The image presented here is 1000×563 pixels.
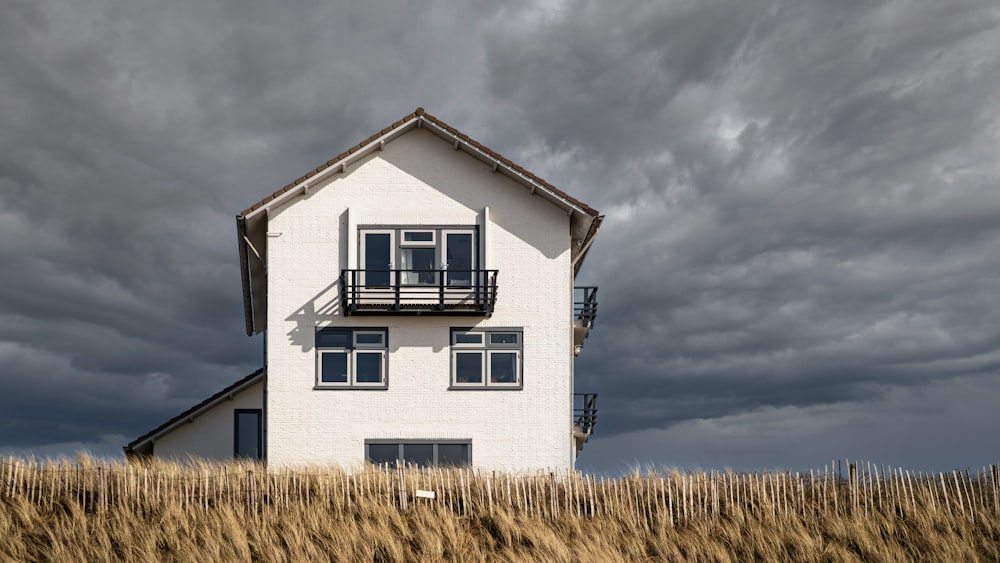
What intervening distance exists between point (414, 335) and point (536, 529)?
7072mm

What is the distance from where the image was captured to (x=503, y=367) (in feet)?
87.0

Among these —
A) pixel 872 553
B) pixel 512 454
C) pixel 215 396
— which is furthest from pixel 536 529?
pixel 215 396

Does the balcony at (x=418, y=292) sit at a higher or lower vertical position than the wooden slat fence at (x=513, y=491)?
higher

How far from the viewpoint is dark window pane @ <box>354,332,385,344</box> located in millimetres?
26469

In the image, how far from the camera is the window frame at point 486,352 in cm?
2630

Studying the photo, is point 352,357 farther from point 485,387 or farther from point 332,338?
point 485,387

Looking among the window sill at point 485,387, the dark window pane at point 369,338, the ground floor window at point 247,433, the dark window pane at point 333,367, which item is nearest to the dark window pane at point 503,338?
the window sill at point 485,387

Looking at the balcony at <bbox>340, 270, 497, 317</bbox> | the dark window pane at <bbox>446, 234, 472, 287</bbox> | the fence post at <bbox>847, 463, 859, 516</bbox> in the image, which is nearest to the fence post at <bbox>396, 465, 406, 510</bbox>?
the balcony at <bbox>340, 270, 497, 317</bbox>

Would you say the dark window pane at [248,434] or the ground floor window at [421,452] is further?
the dark window pane at [248,434]

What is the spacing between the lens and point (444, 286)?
26.1 m

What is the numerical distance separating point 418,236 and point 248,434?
29.0 ft

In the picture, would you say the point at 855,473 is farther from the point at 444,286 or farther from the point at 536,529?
the point at 444,286

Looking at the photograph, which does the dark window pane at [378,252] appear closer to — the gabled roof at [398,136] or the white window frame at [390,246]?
the white window frame at [390,246]

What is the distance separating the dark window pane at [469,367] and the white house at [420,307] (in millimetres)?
30
